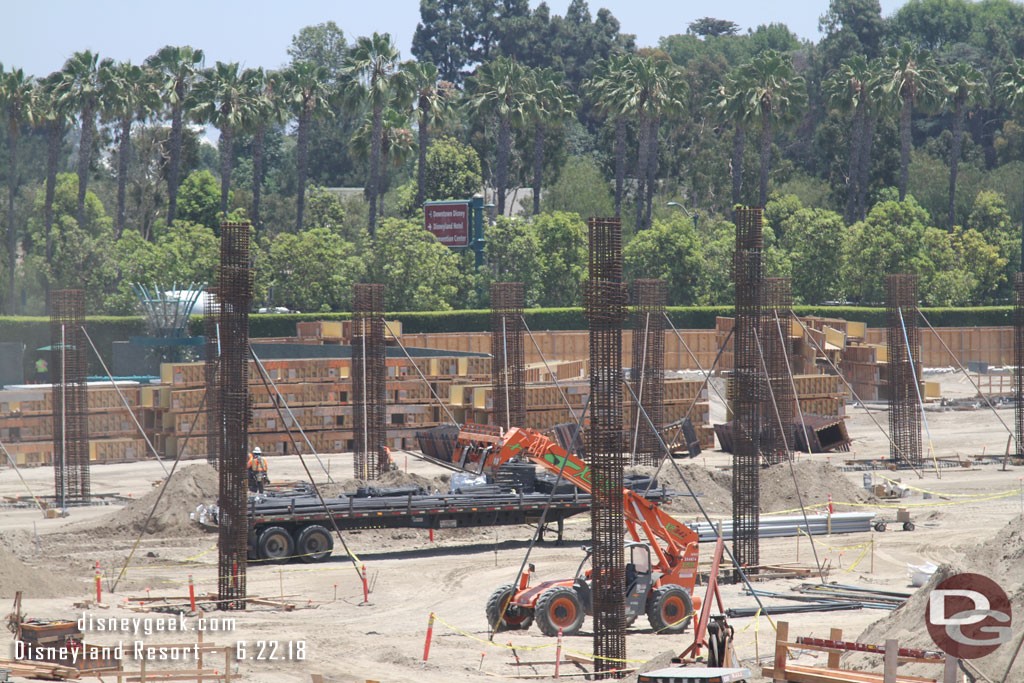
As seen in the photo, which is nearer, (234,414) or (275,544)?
(234,414)

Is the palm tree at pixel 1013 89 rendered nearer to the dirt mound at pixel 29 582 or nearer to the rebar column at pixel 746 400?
the rebar column at pixel 746 400

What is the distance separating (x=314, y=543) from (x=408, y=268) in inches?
1732

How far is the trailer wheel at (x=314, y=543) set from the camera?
90.5 ft

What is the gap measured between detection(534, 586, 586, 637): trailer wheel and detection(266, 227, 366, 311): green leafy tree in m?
51.8

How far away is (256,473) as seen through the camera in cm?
3375

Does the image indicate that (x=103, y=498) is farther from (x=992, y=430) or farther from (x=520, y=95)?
(x=520, y=95)

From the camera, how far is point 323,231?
73.6m

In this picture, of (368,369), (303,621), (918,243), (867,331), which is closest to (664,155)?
(918,243)

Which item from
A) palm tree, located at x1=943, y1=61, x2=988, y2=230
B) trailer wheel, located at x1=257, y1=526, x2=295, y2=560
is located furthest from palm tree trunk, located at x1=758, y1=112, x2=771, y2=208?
trailer wheel, located at x1=257, y1=526, x2=295, y2=560

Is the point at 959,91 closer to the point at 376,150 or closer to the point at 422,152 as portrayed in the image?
the point at 422,152

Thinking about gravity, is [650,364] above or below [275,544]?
above

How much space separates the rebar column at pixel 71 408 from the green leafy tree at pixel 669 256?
41327 millimetres

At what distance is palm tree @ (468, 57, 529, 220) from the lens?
272 ft

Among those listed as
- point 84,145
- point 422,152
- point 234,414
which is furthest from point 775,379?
point 84,145
